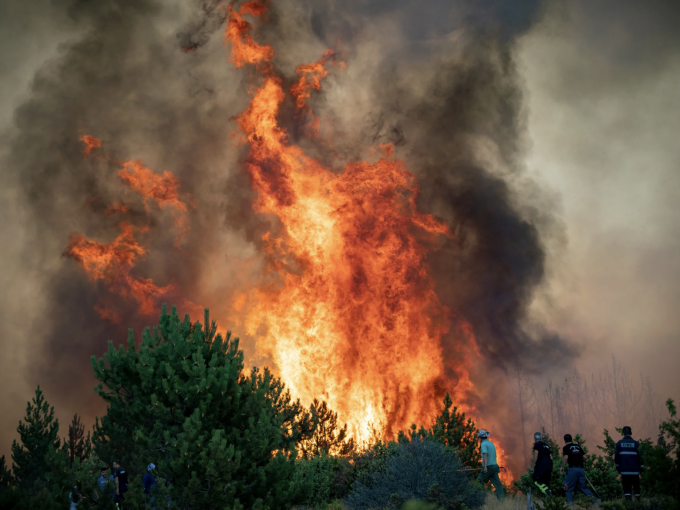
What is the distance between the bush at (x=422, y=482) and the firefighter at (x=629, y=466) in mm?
3645

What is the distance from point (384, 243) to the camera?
140ft

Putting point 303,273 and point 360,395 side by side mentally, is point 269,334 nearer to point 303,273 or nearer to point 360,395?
point 303,273

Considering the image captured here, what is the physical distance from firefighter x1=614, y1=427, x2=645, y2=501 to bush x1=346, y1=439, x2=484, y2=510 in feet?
12.0

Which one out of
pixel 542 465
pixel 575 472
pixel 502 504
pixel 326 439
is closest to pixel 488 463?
pixel 502 504

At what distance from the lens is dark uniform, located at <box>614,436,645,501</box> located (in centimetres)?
1317

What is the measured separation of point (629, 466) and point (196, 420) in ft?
35.1

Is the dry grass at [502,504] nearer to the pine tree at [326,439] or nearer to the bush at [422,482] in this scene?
the bush at [422,482]

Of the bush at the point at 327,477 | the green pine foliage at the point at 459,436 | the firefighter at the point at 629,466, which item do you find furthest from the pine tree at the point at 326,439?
the firefighter at the point at 629,466

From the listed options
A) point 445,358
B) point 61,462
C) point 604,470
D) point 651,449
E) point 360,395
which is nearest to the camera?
point 651,449

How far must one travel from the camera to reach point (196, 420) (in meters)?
12.1

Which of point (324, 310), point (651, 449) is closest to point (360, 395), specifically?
point (324, 310)

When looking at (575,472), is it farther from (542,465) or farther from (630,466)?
(630,466)

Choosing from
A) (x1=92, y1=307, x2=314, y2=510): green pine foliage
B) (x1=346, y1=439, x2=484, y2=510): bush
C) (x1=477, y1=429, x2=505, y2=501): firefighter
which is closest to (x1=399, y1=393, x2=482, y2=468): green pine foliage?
(x1=477, y1=429, x2=505, y2=501): firefighter

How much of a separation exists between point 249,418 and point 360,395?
27.4 meters
